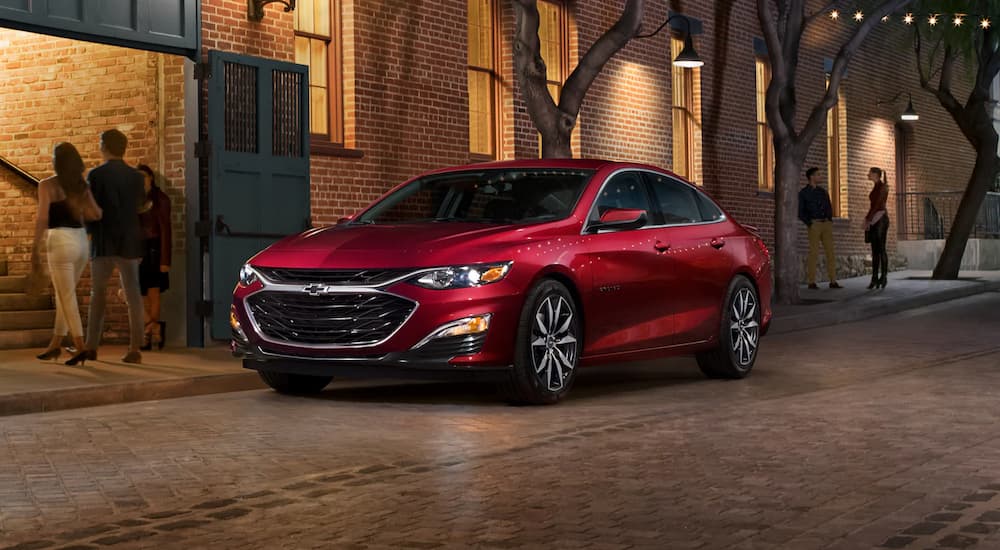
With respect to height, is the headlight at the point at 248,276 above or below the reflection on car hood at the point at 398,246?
below

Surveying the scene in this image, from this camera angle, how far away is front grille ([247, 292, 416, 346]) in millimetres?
9898

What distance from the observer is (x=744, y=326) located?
12469 mm

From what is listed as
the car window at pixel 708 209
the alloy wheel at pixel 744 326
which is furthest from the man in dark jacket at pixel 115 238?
the alloy wheel at pixel 744 326

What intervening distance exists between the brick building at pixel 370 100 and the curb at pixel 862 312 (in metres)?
3.89

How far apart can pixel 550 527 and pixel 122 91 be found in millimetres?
10778

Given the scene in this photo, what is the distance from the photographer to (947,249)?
92.3 feet

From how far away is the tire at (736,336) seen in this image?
1219 centimetres

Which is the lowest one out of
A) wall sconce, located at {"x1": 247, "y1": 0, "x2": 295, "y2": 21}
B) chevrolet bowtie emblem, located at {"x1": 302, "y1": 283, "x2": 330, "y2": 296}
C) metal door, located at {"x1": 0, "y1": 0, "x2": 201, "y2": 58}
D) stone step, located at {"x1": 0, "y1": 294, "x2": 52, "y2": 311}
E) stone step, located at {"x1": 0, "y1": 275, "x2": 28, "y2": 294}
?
stone step, located at {"x1": 0, "y1": 294, "x2": 52, "y2": 311}

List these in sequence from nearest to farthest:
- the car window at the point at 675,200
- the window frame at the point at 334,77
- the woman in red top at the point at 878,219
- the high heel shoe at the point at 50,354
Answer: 1. the car window at the point at 675,200
2. the high heel shoe at the point at 50,354
3. the window frame at the point at 334,77
4. the woman in red top at the point at 878,219

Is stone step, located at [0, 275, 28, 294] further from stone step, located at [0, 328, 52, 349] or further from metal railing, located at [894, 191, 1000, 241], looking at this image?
metal railing, located at [894, 191, 1000, 241]

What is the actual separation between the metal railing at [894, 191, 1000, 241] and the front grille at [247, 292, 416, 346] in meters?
25.8

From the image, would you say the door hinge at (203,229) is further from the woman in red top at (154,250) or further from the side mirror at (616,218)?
the side mirror at (616,218)

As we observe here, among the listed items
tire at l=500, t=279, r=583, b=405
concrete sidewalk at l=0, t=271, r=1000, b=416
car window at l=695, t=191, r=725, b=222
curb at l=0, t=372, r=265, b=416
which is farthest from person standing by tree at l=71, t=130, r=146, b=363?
car window at l=695, t=191, r=725, b=222

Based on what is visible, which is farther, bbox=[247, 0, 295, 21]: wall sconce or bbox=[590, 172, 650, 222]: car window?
bbox=[247, 0, 295, 21]: wall sconce
